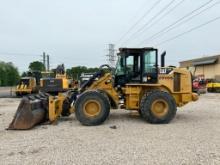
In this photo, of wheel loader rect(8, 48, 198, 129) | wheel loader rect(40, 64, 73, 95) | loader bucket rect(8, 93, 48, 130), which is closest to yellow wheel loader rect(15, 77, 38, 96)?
wheel loader rect(40, 64, 73, 95)

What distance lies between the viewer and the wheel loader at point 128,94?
36.0 feet

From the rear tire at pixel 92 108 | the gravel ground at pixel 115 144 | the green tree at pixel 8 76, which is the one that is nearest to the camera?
the gravel ground at pixel 115 144

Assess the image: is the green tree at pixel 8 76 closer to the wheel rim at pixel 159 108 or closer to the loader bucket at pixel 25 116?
the loader bucket at pixel 25 116

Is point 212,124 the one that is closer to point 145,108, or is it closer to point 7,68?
point 145,108

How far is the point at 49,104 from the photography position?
11.1 meters

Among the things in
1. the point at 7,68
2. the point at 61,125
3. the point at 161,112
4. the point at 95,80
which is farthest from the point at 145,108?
the point at 7,68

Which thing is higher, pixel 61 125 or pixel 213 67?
pixel 213 67

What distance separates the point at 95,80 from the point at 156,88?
6.90ft

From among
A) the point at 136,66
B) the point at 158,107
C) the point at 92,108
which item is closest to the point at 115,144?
the point at 92,108

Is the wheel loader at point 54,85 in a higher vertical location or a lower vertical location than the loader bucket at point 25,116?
higher

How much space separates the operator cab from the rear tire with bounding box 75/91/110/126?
46.0 inches

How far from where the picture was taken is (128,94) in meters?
11.5

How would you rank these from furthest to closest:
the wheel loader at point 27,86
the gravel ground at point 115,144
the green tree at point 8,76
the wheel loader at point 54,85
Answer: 1. the green tree at point 8,76
2. the wheel loader at point 27,86
3. the wheel loader at point 54,85
4. the gravel ground at point 115,144

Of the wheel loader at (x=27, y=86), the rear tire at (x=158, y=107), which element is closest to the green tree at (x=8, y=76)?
the wheel loader at (x=27, y=86)
